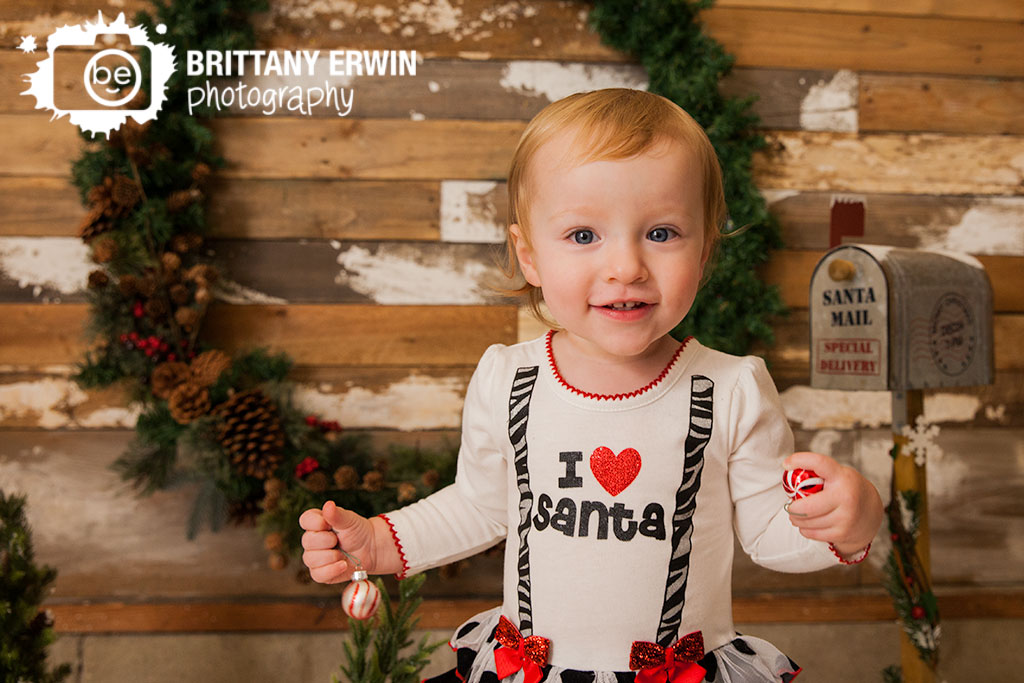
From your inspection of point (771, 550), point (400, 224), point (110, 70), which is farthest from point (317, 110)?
point (771, 550)

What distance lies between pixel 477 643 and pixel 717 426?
38cm

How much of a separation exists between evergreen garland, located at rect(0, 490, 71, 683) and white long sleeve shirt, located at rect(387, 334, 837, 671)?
2.25 ft

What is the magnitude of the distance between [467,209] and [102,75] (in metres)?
0.80

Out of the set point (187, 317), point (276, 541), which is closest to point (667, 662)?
point (276, 541)

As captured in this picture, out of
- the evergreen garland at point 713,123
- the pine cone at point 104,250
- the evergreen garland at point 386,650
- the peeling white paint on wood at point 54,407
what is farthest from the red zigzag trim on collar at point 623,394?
the peeling white paint on wood at point 54,407

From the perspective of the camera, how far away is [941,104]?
1.71 metres

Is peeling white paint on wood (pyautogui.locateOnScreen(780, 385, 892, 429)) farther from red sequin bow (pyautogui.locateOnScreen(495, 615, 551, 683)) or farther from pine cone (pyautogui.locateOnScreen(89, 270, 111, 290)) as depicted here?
pine cone (pyautogui.locateOnScreen(89, 270, 111, 290))

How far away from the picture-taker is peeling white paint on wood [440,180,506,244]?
1.63 metres

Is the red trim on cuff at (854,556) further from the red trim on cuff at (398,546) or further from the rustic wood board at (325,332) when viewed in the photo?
the rustic wood board at (325,332)

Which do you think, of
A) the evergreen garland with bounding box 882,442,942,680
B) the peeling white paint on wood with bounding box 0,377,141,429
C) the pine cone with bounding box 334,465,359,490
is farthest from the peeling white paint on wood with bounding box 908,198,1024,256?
the peeling white paint on wood with bounding box 0,377,141,429

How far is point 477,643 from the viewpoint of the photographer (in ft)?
2.91

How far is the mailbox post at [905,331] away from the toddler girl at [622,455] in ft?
1.83

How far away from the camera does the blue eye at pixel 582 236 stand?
0.73m

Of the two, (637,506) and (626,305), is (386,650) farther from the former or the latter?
Result: (626,305)
